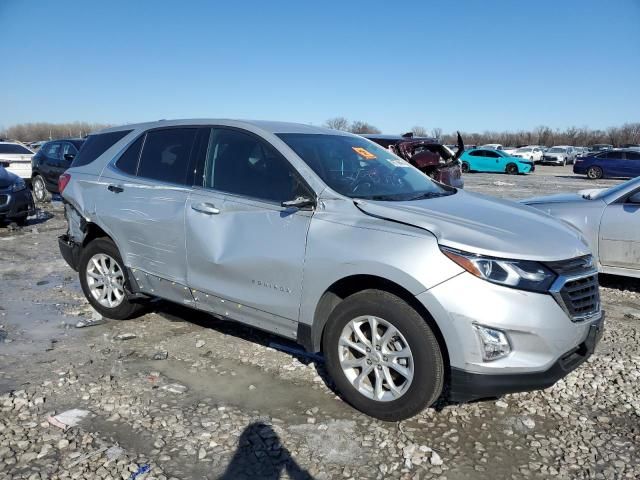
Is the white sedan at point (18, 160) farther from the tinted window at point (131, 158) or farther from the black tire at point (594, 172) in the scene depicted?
the black tire at point (594, 172)

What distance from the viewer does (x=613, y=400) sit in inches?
143

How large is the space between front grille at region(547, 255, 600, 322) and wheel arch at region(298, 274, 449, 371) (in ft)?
2.29

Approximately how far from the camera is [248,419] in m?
3.32

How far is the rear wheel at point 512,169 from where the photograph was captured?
30688 millimetres

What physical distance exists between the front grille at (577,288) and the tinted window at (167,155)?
9.30 ft

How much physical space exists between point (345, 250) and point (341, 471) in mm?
1244

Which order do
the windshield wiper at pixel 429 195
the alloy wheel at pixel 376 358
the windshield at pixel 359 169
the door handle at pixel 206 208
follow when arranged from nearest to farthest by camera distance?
the alloy wheel at pixel 376 358, the windshield at pixel 359 169, the windshield wiper at pixel 429 195, the door handle at pixel 206 208

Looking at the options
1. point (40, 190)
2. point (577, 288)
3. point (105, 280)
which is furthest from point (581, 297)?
point (40, 190)

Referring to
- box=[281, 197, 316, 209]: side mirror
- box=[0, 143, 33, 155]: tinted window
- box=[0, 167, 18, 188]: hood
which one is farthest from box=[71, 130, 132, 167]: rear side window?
box=[0, 143, 33, 155]: tinted window

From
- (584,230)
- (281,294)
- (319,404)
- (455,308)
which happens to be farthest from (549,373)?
(584,230)

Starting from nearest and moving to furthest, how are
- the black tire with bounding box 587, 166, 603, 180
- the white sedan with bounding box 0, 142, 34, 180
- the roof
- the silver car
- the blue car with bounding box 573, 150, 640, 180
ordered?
the roof, the silver car, the white sedan with bounding box 0, 142, 34, 180, the blue car with bounding box 573, 150, 640, 180, the black tire with bounding box 587, 166, 603, 180

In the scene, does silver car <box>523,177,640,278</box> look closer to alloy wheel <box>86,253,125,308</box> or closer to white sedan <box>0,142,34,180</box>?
alloy wheel <box>86,253,125,308</box>

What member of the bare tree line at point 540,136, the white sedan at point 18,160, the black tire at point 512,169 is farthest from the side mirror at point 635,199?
the bare tree line at point 540,136

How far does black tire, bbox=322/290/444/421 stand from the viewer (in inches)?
119
